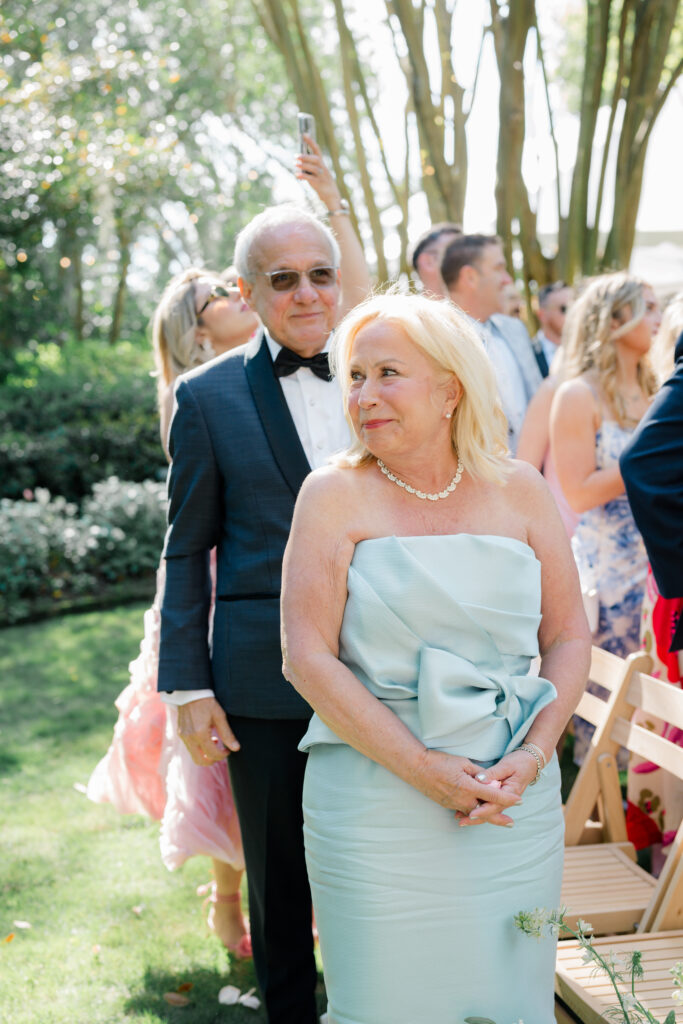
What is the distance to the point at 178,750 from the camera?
3.68 meters

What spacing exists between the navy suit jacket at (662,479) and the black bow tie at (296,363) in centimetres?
90

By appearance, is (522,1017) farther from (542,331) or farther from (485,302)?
(542,331)

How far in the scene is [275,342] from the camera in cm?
298

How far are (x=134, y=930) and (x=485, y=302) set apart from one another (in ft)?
11.0

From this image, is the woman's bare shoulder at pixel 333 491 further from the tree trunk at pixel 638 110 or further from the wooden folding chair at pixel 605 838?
the tree trunk at pixel 638 110

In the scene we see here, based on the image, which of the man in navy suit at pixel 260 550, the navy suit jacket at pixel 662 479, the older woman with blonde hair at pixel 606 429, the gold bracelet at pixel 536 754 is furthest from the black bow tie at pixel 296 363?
the older woman with blonde hair at pixel 606 429

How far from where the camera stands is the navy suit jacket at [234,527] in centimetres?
280

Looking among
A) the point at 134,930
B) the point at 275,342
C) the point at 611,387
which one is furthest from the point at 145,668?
the point at 611,387

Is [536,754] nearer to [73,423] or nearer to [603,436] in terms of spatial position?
[603,436]

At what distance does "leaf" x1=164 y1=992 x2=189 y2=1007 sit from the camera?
346 cm

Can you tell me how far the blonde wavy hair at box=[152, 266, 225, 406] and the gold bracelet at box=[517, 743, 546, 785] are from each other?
7.40 ft

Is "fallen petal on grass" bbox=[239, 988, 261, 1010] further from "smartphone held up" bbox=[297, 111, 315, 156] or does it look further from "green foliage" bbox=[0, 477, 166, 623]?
"green foliage" bbox=[0, 477, 166, 623]

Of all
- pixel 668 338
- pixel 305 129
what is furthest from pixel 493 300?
pixel 305 129

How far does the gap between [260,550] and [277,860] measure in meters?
0.89
